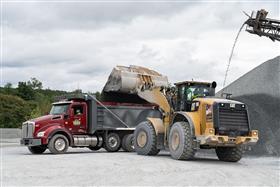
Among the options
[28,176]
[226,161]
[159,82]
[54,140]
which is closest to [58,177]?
[28,176]

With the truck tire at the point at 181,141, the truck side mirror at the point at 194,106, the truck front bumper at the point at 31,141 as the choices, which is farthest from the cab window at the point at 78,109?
the truck side mirror at the point at 194,106

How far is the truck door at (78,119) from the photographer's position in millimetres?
20922

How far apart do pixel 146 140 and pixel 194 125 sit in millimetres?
3140

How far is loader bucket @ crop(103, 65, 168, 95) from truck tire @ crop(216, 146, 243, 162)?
505 cm

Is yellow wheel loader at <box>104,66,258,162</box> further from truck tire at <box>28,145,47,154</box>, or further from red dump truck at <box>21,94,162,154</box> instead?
truck tire at <box>28,145,47,154</box>

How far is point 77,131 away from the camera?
2108cm

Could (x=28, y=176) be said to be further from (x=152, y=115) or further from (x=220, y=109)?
(x=152, y=115)

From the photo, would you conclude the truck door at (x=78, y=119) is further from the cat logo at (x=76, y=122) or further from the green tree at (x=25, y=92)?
the green tree at (x=25, y=92)

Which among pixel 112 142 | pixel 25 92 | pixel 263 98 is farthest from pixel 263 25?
pixel 25 92

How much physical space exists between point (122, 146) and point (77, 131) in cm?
241

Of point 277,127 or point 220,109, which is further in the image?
point 277,127

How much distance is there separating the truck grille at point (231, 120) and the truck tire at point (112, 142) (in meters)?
7.99

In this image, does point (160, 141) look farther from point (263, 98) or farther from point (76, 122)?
point (263, 98)

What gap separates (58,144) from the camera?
1981cm
